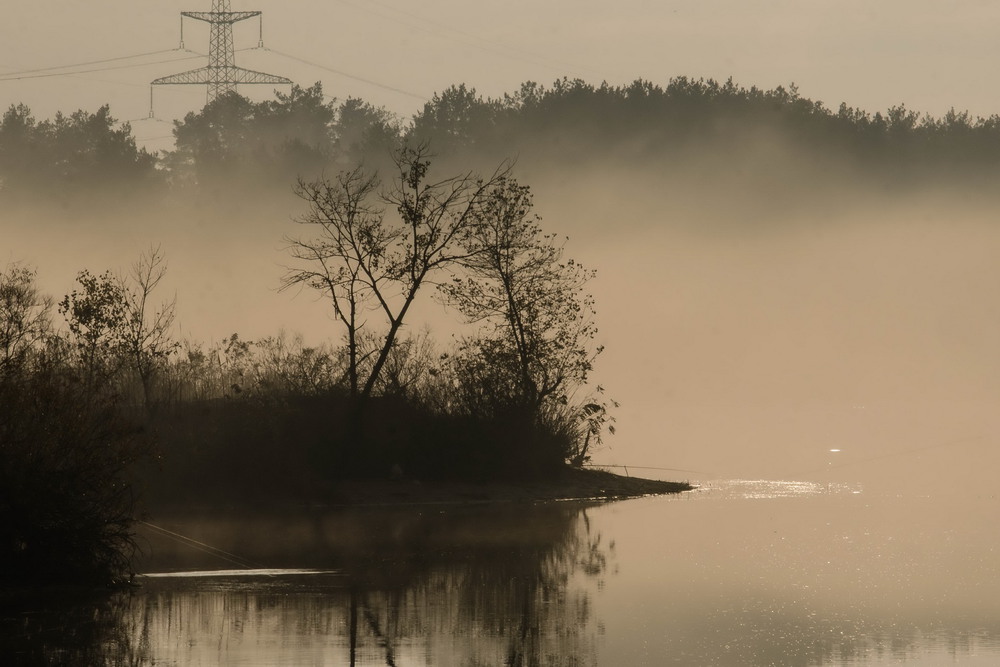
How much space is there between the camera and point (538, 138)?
366ft

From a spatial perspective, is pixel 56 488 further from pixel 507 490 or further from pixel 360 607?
pixel 507 490

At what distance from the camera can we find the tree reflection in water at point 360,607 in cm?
1466

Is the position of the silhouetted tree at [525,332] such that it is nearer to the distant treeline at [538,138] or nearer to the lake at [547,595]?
the lake at [547,595]

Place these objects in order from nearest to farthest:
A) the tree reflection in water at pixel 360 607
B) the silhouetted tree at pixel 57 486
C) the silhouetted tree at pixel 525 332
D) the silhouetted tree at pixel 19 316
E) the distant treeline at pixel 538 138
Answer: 1. the tree reflection in water at pixel 360 607
2. the silhouetted tree at pixel 57 486
3. the silhouetted tree at pixel 19 316
4. the silhouetted tree at pixel 525 332
5. the distant treeline at pixel 538 138

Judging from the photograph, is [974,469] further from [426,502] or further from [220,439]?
[220,439]

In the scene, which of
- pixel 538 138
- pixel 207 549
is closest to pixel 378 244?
pixel 207 549

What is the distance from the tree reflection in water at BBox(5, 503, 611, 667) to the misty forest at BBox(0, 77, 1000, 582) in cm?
206

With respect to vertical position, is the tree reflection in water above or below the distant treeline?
below

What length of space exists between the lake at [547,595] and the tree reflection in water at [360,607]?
0.04 metres

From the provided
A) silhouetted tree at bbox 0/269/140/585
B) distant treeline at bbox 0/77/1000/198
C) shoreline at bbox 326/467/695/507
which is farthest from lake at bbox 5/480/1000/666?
distant treeline at bbox 0/77/1000/198

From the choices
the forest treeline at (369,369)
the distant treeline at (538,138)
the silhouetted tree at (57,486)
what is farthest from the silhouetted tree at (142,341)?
the distant treeline at (538,138)

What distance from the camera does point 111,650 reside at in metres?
14.7

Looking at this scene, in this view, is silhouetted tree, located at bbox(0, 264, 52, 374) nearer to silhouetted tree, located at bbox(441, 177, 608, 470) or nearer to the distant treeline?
silhouetted tree, located at bbox(441, 177, 608, 470)

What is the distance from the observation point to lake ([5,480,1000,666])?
585 inches
